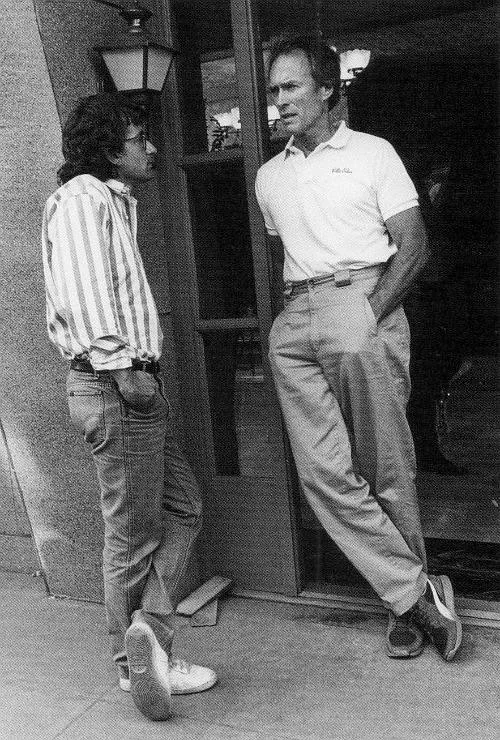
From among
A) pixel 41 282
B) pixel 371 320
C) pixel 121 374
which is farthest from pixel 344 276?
pixel 41 282

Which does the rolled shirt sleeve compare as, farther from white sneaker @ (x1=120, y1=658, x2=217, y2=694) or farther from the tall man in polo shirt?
white sneaker @ (x1=120, y1=658, x2=217, y2=694)

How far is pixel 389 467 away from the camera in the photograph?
3238 millimetres

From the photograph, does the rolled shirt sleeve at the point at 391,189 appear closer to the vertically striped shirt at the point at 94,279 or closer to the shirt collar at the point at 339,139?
the shirt collar at the point at 339,139

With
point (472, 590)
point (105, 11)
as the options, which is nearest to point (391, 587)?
point (472, 590)

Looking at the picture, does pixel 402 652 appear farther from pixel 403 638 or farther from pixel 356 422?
pixel 356 422

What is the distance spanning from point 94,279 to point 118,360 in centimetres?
26

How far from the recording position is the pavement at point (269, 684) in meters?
2.87

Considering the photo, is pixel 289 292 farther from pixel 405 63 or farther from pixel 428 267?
pixel 405 63

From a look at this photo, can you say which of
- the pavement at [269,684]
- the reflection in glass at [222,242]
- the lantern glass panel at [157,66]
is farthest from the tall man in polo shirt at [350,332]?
the lantern glass panel at [157,66]

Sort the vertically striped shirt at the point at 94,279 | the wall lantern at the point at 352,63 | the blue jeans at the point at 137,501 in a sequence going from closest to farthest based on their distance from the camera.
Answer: the vertically striped shirt at the point at 94,279
the blue jeans at the point at 137,501
the wall lantern at the point at 352,63

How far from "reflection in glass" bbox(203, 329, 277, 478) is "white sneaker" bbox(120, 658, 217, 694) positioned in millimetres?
897

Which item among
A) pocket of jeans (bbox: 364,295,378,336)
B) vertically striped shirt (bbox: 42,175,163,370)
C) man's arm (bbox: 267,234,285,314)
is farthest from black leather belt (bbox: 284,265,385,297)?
vertically striped shirt (bbox: 42,175,163,370)

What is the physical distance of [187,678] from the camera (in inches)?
124

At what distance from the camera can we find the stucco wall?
11.4 feet
